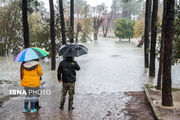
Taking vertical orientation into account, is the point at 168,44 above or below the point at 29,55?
above

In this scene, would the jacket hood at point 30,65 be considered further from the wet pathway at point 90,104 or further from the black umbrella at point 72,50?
the wet pathway at point 90,104

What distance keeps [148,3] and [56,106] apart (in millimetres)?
10345

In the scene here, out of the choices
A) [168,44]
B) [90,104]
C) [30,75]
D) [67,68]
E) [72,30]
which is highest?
[72,30]

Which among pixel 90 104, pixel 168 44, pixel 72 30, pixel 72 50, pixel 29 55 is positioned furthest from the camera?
pixel 72 30

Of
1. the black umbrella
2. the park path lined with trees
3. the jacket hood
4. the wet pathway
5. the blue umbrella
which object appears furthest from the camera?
the park path lined with trees

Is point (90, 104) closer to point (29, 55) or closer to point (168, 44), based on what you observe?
point (29, 55)

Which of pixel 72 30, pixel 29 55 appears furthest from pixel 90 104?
pixel 72 30

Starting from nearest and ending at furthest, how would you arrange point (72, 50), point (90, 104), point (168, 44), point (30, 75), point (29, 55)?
1. point (29, 55)
2. point (30, 75)
3. point (72, 50)
4. point (168, 44)
5. point (90, 104)

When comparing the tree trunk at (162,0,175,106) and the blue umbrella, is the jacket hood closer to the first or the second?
the blue umbrella

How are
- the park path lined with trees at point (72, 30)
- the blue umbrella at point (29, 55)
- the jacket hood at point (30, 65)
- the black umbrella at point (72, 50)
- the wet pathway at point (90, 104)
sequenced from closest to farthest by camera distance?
the blue umbrella at point (29, 55), the jacket hood at point (30, 65), the black umbrella at point (72, 50), the wet pathway at point (90, 104), the park path lined with trees at point (72, 30)

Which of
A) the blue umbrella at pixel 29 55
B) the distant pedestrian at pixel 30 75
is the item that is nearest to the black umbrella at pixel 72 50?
the blue umbrella at pixel 29 55

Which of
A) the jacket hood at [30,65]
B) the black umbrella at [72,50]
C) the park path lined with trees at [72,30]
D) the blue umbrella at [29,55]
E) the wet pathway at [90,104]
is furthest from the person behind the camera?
the park path lined with trees at [72,30]

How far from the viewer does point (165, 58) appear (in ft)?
20.0

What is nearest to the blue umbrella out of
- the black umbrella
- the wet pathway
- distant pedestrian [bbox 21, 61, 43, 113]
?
distant pedestrian [bbox 21, 61, 43, 113]
